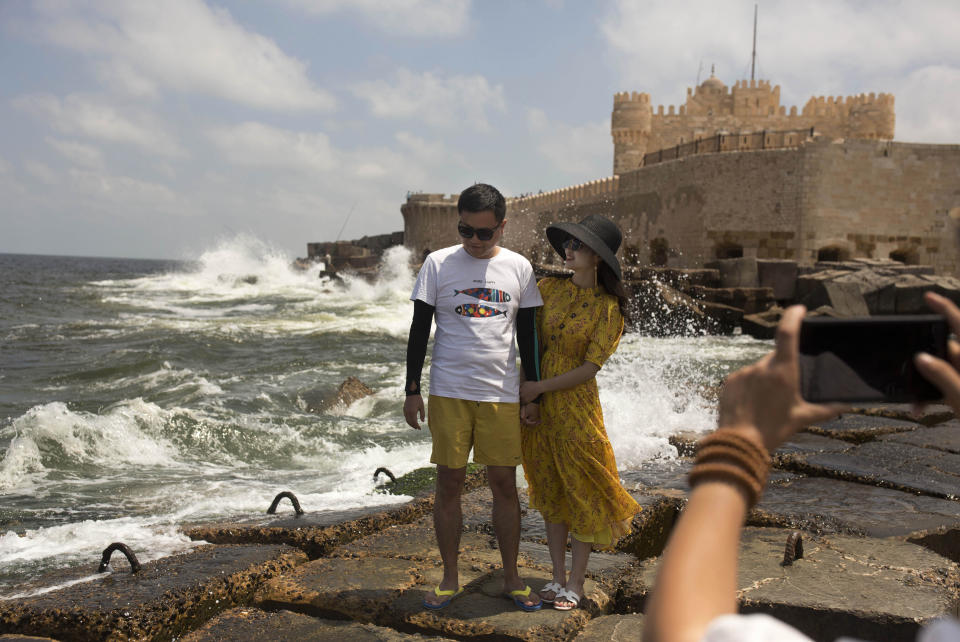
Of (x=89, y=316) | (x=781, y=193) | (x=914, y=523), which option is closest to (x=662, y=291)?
(x=781, y=193)

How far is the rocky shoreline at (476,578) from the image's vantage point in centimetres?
249

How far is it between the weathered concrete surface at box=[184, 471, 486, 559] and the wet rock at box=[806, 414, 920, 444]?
3.18 metres

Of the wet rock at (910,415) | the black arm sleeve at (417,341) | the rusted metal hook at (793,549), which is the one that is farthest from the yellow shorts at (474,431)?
the wet rock at (910,415)

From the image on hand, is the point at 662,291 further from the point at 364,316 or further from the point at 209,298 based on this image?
the point at 209,298

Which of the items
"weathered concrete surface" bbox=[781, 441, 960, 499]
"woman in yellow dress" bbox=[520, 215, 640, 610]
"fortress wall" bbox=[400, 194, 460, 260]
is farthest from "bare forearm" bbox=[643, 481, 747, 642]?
"fortress wall" bbox=[400, 194, 460, 260]

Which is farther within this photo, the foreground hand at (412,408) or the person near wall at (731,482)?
the foreground hand at (412,408)

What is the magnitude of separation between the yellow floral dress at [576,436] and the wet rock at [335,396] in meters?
6.08

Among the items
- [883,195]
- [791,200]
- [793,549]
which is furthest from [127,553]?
A: [883,195]

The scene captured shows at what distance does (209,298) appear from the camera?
33688mm

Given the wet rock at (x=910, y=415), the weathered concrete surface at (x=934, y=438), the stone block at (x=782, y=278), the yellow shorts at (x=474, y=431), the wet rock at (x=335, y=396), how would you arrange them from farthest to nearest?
1. the stone block at (x=782, y=278)
2. the wet rock at (x=335, y=396)
3. the wet rock at (x=910, y=415)
4. the weathered concrete surface at (x=934, y=438)
5. the yellow shorts at (x=474, y=431)

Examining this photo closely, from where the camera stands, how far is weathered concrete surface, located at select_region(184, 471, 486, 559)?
3322 mm

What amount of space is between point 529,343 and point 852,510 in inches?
80.1

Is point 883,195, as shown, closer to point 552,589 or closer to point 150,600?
point 552,589

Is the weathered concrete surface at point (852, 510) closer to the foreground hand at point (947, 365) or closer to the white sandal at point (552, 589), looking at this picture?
the white sandal at point (552, 589)
